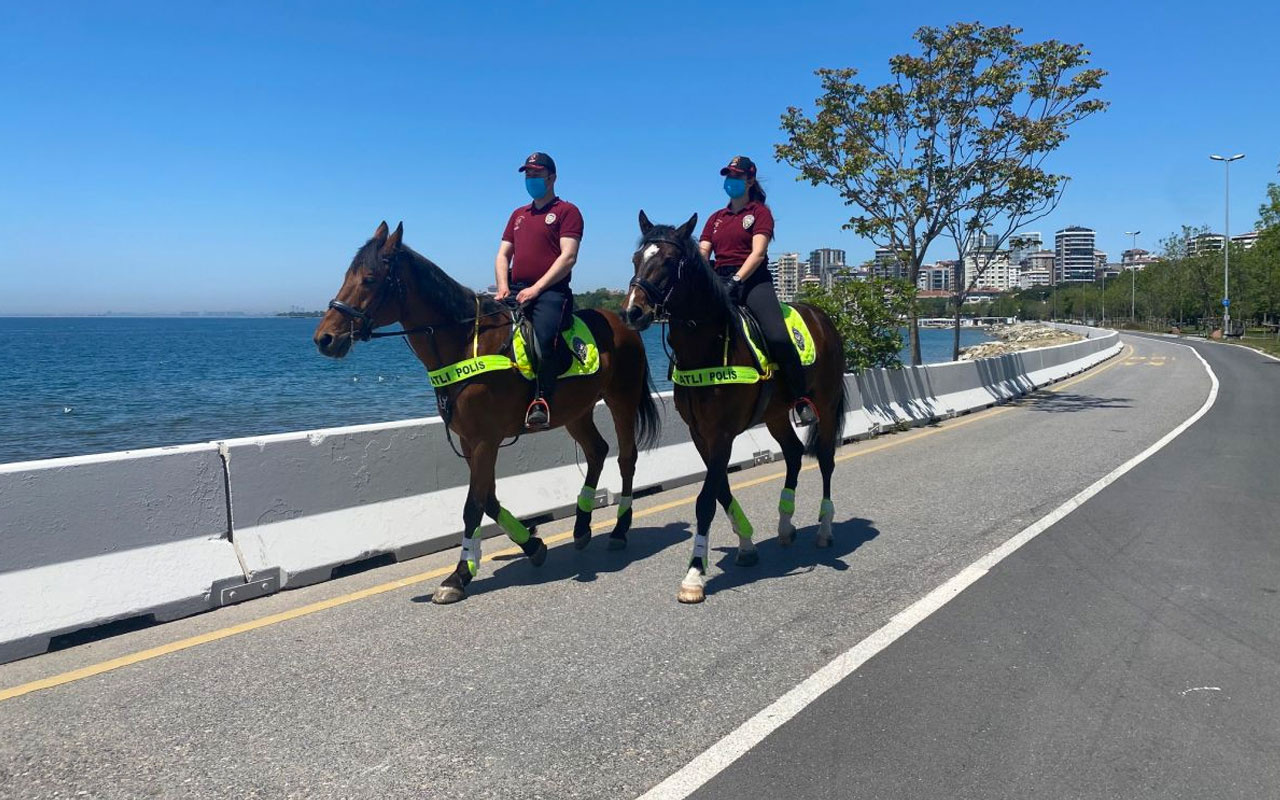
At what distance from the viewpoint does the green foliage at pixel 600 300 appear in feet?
21.6

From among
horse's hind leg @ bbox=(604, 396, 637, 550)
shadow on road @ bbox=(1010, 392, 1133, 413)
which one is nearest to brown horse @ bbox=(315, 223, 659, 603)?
horse's hind leg @ bbox=(604, 396, 637, 550)

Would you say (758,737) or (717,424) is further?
(717,424)

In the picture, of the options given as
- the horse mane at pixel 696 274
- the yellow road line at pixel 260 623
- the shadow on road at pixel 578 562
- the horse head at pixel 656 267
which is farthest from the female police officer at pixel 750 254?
the yellow road line at pixel 260 623

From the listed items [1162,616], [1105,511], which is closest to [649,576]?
[1162,616]

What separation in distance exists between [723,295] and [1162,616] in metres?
3.34

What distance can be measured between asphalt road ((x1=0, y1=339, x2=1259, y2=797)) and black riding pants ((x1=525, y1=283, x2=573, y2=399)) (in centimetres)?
141

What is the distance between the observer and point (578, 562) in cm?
646

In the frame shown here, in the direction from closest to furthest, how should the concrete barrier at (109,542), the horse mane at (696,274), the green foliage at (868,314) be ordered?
Result: the concrete barrier at (109,542) → the horse mane at (696,274) → the green foliage at (868,314)

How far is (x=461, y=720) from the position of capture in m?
3.85

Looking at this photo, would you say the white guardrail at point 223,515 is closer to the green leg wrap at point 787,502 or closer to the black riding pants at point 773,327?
the green leg wrap at point 787,502

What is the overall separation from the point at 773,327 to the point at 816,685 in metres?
2.83

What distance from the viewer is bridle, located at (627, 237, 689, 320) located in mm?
5332

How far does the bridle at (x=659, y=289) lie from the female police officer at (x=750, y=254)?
2.36 ft

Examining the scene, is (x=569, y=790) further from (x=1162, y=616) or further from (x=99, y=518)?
(x=1162, y=616)
